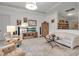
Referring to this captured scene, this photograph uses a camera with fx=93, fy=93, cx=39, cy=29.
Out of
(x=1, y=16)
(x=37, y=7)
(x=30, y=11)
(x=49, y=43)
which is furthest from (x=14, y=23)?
(x=49, y=43)

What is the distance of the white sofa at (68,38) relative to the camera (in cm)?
270

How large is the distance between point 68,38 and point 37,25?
1.04 metres

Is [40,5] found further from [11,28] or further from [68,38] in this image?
[68,38]

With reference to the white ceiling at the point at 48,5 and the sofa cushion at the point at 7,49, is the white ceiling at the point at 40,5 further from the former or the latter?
the sofa cushion at the point at 7,49

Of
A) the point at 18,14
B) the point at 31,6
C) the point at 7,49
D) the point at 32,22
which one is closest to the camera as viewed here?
the point at 7,49

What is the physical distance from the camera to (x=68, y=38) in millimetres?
2871

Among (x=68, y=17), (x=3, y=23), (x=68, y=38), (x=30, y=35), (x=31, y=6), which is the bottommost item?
(x=68, y=38)

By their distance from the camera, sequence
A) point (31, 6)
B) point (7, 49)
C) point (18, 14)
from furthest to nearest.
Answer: point (18, 14) < point (31, 6) < point (7, 49)

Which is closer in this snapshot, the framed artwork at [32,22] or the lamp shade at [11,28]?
the lamp shade at [11,28]

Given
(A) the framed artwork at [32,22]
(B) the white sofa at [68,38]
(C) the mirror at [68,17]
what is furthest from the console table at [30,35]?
(C) the mirror at [68,17]

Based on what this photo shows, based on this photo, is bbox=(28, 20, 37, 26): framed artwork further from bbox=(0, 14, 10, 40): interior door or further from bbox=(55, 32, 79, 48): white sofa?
bbox=(55, 32, 79, 48): white sofa

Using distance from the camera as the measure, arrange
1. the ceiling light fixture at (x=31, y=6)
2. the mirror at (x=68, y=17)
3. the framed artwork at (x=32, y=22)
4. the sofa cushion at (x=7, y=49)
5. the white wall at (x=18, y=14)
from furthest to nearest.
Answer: the framed artwork at (x=32, y=22) → the mirror at (x=68, y=17) → the white wall at (x=18, y=14) → the ceiling light fixture at (x=31, y=6) → the sofa cushion at (x=7, y=49)

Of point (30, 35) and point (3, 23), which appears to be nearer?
point (3, 23)

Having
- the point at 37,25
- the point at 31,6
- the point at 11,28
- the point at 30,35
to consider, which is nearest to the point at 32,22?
the point at 37,25
